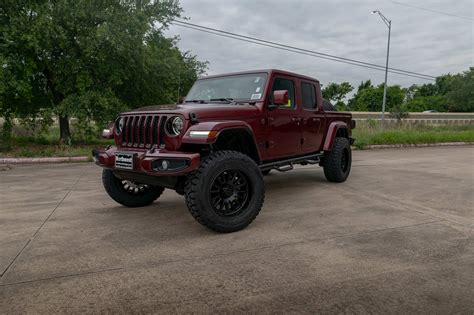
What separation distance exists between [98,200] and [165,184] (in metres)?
2.06

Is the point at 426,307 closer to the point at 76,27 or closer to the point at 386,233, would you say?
the point at 386,233

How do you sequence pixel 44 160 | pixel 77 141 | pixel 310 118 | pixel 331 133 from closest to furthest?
pixel 310 118, pixel 331 133, pixel 44 160, pixel 77 141

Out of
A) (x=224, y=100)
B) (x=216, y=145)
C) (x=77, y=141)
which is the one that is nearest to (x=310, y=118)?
(x=224, y=100)

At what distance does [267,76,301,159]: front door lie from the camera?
→ 5.09m

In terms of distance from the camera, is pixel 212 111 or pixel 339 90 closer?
pixel 212 111

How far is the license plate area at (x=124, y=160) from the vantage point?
4026 mm

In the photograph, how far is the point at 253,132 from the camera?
4.68 m

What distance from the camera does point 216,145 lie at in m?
4.56

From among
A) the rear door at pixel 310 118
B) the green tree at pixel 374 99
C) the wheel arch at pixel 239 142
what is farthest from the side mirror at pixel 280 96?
the green tree at pixel 374 99

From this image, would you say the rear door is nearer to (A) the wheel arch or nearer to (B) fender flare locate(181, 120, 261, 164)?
(A) the wheel arch

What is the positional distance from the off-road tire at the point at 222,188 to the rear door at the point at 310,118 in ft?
6.46

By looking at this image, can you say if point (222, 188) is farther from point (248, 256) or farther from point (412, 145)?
point (412, 145)

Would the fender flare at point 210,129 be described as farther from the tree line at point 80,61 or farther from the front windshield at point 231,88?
the tree line at point 80,61

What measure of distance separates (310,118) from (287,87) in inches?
29.3
